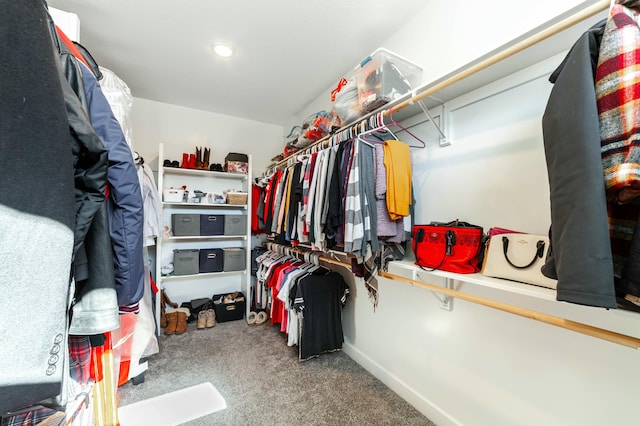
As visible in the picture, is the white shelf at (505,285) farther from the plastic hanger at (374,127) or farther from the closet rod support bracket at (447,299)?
the plastic hanger at (374,127)

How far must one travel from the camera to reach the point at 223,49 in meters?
2.05

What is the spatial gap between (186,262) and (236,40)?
7.27 feet

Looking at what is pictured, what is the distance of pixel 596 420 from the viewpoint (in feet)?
3.16

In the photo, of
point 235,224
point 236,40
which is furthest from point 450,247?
point 235,224

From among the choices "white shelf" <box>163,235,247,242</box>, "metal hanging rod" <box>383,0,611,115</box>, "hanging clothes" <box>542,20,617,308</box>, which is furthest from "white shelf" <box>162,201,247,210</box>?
"hanging clothes" <box>542,20,617,308</box>

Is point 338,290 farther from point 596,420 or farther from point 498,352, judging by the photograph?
point 596,420

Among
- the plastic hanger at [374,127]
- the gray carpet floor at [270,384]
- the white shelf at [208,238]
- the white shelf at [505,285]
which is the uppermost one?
the plastic hanger at [374,127]

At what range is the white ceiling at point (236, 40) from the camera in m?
1.66

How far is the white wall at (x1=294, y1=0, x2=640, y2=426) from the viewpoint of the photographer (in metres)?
0.99

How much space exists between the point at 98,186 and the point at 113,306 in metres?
0.36

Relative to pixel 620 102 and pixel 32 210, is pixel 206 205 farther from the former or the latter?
pixel 620 102

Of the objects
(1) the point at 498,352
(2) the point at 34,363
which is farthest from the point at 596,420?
(2) the point at 34,363

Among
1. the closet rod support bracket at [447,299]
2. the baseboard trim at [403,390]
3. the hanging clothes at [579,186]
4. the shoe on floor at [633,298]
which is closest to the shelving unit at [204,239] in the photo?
the baseboard trim at [403,390]

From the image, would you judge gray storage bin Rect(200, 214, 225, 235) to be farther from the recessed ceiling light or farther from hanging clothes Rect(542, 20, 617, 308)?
hanging clothes Rect(542, 20, 617, 308)
